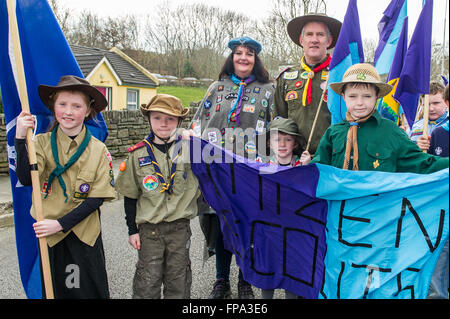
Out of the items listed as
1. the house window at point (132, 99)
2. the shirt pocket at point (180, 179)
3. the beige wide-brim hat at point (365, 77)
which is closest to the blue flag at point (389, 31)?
the beige wide-brim hat at point (365, 77)

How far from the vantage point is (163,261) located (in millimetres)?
2885

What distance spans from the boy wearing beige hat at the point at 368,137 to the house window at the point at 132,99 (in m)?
17.9

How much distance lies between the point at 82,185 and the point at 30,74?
1.05 metres

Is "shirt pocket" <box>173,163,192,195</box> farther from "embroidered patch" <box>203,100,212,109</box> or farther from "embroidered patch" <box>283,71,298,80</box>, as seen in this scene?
"embroidered patch" <box>283,71,298,80</box>

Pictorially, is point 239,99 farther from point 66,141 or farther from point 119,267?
point 119,267

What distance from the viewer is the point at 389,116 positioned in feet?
13.8

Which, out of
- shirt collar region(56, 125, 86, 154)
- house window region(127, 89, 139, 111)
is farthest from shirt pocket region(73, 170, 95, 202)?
house window region(127, 89, 139, 111)

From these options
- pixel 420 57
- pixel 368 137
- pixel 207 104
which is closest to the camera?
pixel 368 137

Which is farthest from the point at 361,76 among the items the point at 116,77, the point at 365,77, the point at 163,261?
the point at 116,77

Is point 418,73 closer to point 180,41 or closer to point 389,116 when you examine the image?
point 389,116

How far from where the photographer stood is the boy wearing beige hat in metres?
2.53
